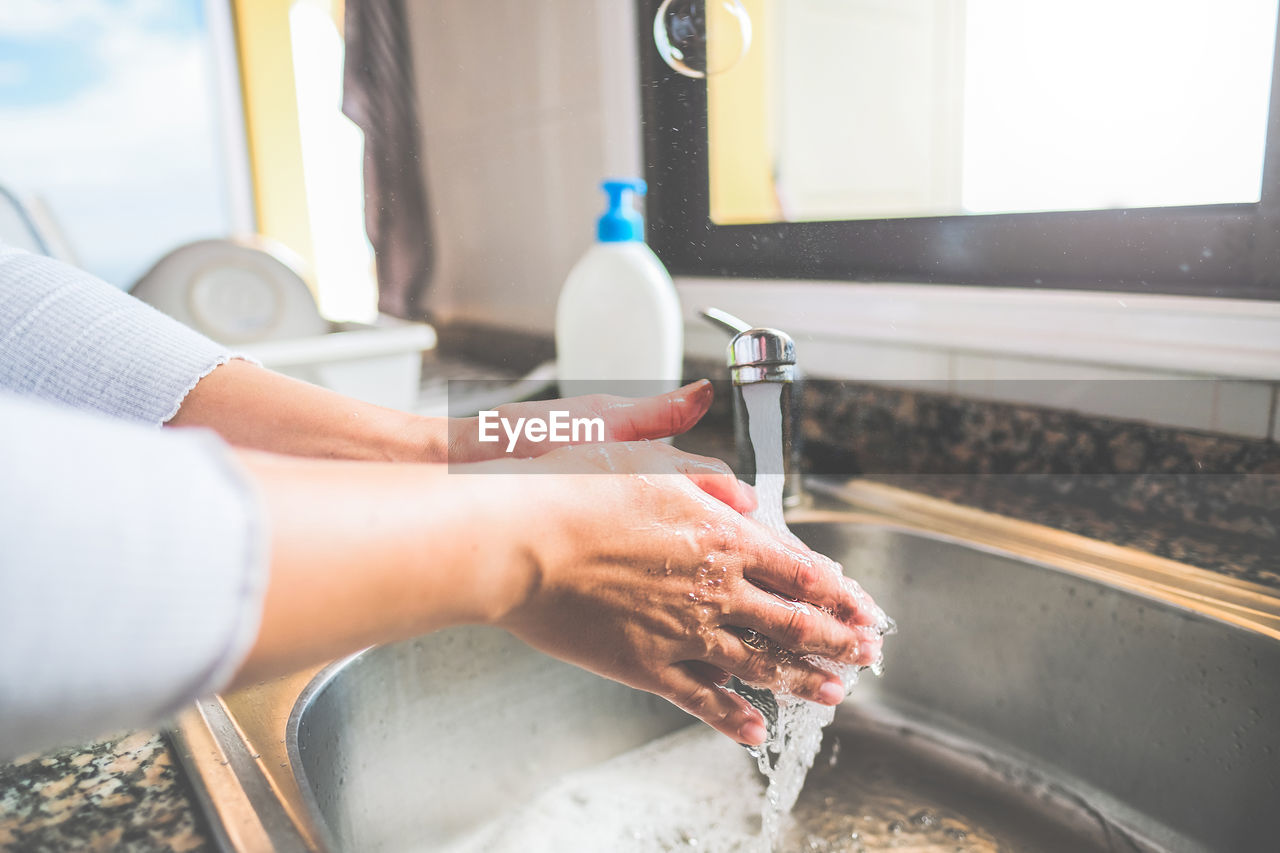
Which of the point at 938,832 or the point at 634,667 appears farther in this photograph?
the point at 938,832

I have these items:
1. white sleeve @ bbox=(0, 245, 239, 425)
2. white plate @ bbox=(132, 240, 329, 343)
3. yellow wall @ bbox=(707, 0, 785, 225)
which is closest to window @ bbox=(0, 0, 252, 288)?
white plate @ bbox=(132, 240, 329, 343)

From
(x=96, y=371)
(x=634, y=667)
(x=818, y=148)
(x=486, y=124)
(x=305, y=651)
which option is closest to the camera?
(x=305, y=651)

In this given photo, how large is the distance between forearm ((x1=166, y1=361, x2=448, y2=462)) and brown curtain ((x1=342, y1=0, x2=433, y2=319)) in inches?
37.7

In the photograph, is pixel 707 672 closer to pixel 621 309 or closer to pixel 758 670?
pixel 758 670

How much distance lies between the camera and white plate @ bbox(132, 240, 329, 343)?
3.64 feet

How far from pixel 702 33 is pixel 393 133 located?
1.10 meters

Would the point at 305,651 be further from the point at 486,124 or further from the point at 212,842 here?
the point at 486,124

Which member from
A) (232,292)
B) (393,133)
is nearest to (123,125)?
(393,133)

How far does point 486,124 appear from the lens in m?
1.44

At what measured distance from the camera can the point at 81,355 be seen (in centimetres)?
56

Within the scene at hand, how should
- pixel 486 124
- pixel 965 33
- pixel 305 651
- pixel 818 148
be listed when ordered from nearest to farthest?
pixel 305 651, pixel 486 124, pixel 818 148, pixel 965 33

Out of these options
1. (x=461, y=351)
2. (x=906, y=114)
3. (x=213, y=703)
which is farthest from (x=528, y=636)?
(x=906, y=114)

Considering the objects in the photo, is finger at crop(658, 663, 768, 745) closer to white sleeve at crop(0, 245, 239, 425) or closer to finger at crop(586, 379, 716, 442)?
finger at crop(586, 379, 716, 442)

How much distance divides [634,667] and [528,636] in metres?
0.06
